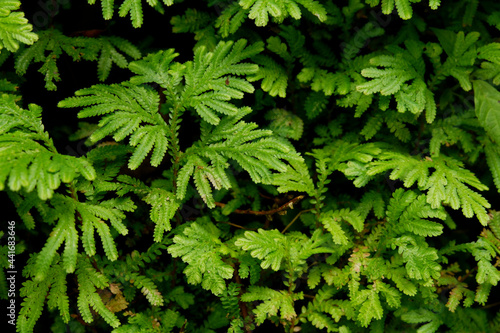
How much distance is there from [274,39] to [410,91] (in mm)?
944

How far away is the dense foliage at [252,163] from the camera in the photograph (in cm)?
219

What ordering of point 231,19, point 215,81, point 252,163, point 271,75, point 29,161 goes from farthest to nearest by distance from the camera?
point 271,75
point 231,19
point 215,81
point 252,163
point 29,161

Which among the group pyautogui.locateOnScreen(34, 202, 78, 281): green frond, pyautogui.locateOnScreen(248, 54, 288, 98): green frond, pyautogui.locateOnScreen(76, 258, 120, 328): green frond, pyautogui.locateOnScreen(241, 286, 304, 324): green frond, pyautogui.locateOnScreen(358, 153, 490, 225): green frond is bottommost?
pyautogui.locateOnScreen(241, 286, 304, 324): green frond

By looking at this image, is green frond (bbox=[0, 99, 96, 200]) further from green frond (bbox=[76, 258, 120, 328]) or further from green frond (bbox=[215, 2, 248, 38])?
green frond (bbox=[215, 2, 248, 38])

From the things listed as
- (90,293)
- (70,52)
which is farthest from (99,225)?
(70,52)

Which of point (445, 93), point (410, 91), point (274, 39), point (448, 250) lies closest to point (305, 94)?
point (274, 39)

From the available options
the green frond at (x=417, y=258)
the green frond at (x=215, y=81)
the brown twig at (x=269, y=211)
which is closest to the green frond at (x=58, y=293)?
the brown twig at (x=269, y=211)

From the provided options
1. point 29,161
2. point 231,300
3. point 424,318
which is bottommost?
point 424,318

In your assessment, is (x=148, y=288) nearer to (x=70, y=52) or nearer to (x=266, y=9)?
(x=70, y=52)

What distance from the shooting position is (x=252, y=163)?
219cm

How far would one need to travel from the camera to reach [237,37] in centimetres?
279

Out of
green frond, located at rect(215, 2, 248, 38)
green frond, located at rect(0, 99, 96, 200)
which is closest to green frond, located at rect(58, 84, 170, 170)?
green frond, located at rect(0, 99, 96, 200)

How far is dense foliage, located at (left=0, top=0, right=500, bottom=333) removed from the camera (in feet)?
7.18

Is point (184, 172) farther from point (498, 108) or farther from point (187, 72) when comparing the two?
point (498, 108)
